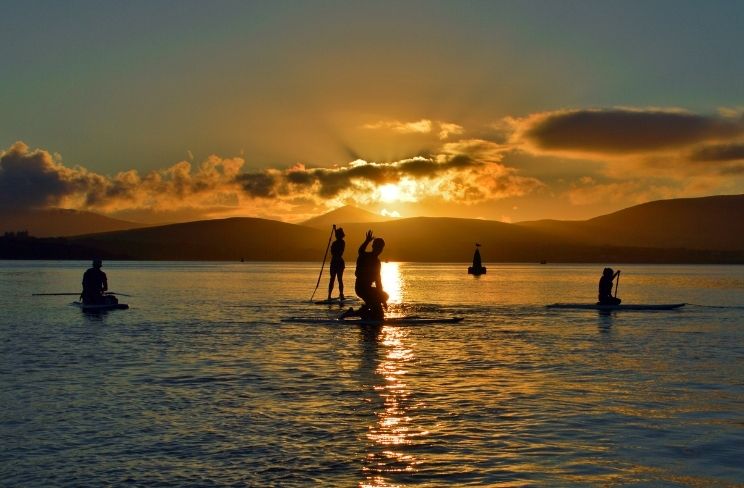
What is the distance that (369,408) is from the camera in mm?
13359

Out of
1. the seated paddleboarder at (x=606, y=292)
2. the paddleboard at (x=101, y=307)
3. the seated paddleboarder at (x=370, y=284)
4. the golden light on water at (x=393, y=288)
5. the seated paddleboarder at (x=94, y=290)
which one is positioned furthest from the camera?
the golden light on water at (x=393, y=288)

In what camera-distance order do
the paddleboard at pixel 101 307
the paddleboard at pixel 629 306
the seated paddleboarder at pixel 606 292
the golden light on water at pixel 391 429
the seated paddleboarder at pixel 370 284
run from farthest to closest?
the paddleboard at pixel 629 306 < the seated paddleboarder at pixel 606 292 < the paddleboard at pixel 101 307 < the seated paddleboarder at pixel 370 284 < the golden light on water at pixel 391 429

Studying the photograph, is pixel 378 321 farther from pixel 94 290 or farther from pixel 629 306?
pixel 629 306

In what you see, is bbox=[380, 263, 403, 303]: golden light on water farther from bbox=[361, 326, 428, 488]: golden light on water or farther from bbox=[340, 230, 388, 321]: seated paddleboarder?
bbox=[361, 326, 428, 488]: golden light on water

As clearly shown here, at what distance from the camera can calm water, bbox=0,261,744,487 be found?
32.1ft

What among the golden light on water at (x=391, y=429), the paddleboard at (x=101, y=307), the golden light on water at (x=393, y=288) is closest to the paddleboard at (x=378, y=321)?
the golden light on water at (x=391, y=429)

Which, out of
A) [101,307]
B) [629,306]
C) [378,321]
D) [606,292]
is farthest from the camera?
[629,306]

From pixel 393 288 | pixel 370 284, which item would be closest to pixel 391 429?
pixel 370 284

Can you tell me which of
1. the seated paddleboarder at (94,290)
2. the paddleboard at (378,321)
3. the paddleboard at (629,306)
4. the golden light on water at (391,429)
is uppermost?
the seated paddleboarder at (94,290)

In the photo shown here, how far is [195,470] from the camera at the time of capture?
383 inches

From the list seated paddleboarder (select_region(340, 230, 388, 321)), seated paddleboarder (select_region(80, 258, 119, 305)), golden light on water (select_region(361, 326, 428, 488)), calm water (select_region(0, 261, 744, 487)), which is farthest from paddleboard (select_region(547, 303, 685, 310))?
seated paddleboarder (select_region(80, 258, 119, 305))

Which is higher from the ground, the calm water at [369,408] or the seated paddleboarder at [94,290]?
the seated paddleboarder at [94,290]

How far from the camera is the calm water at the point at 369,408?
9797mm

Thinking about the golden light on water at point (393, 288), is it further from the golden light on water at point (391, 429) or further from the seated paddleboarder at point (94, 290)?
the golden light on water at point (391, 429)
